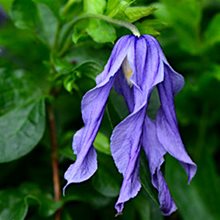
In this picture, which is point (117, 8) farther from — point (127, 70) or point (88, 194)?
point (88, 194)

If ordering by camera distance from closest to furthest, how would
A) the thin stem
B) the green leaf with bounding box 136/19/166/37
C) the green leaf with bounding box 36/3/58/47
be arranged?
the green leaf with bounding box 136/19/166/37 < the thin stem < the green leaf with bounding box 36/3/58/47

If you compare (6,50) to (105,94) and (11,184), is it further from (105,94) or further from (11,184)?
(105,94)

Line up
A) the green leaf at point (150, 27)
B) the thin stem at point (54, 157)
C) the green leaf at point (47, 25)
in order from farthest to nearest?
1. the green leaf at point (47, 25)
2. the thin stem at point (54, 157)
3. the green leaf at point (150, 27)

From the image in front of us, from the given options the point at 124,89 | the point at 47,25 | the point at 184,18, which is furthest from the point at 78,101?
the point at 124,89

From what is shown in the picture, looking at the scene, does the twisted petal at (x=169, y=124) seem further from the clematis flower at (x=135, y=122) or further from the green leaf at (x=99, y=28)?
the green leaf at (x=99, y=28)

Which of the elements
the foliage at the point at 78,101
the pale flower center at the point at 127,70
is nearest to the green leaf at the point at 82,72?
the foliage at the point at 78,101

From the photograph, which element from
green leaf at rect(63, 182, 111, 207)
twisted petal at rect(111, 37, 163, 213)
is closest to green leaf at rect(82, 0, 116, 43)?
twisted petal at rect(111, 37, 163, 213)

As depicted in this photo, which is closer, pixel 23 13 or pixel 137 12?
pixel 137 12

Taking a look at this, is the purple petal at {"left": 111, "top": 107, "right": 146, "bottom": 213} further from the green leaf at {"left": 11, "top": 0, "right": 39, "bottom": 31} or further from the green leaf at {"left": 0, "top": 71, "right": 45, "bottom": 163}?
the green leaf at {"left": 11, "top": 0, "right": 39, "bottom": 31}
